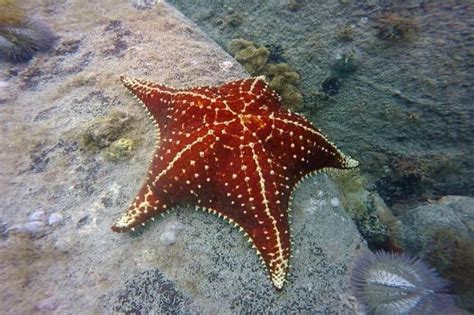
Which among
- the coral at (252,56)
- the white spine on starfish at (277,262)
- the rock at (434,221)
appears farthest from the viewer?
the coral at (252,56)

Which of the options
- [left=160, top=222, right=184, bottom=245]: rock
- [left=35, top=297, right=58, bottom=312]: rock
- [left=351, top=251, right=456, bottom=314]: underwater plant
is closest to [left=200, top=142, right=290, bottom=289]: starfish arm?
[left=160, top=222, right=184, bottom=245]: rock

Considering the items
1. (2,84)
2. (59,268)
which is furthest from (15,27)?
(59,268)

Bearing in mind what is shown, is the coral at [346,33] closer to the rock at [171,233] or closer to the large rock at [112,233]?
the large rock at [112,233]

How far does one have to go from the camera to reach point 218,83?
18.4 ft

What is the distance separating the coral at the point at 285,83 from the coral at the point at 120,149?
2.83 meters

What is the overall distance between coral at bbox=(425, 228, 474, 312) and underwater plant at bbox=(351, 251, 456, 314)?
59 centimetres

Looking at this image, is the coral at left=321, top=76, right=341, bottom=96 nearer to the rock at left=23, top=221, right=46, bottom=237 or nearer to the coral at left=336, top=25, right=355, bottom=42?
the coral at left=336, top=25, right=355, bottom=42

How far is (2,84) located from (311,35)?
5573 millimetres

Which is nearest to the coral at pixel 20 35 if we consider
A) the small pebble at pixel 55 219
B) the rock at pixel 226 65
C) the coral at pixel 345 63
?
the rock at pixel 226 65

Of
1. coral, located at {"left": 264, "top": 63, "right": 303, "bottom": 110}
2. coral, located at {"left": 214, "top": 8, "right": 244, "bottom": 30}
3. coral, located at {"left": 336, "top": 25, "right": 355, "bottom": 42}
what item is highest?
coral, located at {"left": 336, "top": 25, "right": 355, "bottom": 42}

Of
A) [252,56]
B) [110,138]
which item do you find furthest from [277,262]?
[252,56]

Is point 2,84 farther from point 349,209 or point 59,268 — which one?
point 349,209

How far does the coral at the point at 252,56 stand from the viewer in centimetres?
667

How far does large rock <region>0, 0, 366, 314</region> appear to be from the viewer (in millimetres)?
3842
